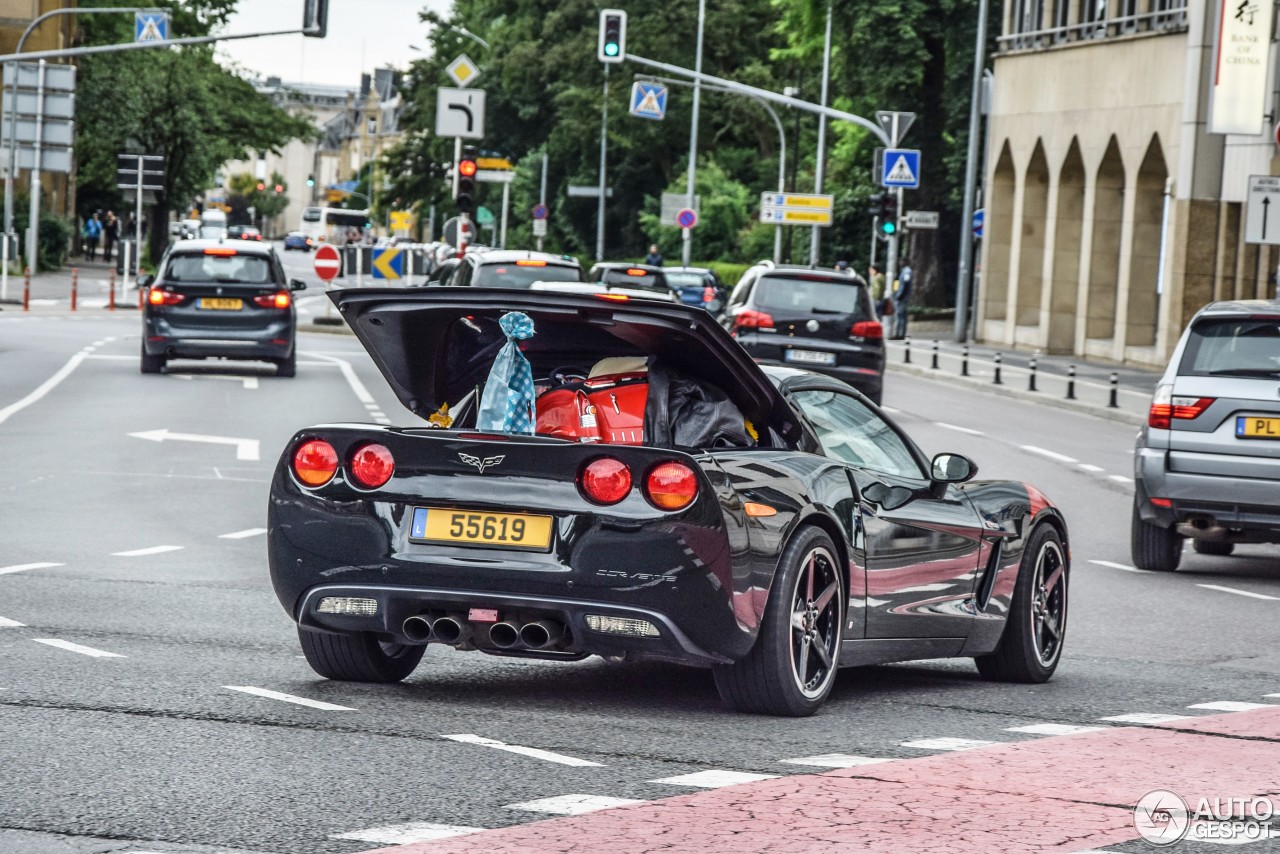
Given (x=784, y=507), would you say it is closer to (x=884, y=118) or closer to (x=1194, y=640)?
(x=1194, y=640)

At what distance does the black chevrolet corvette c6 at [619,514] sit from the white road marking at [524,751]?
46cm

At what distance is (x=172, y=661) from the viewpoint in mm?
8633

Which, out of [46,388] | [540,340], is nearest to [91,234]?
[46,388]

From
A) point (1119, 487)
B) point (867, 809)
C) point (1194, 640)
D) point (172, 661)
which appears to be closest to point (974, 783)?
point (867, 809)

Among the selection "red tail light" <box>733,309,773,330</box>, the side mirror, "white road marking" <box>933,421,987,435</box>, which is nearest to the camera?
the side mirror

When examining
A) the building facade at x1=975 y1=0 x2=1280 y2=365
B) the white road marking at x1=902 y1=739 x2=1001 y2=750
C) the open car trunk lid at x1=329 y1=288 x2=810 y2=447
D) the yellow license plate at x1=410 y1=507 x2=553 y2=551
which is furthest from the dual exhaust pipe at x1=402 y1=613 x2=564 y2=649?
the building facade at x1=975 y1=0 x2=1280 y2=365

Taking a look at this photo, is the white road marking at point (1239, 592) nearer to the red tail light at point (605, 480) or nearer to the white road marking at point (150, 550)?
the white road marking at point (150, 550)

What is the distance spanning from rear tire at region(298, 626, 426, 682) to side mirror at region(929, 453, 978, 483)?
6.63ft

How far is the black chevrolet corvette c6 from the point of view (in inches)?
289

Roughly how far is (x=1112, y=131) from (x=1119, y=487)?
2751cm

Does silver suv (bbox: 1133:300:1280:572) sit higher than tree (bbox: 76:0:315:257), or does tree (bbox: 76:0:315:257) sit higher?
tree (bbox: 76:0:315:257)

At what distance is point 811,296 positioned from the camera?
27.6m

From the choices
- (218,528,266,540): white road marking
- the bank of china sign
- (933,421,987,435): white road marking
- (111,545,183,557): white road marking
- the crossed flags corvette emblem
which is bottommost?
(933,421,987,435): white road marking

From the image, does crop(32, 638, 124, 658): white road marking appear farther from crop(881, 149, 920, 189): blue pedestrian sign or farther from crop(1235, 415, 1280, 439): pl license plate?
crop(881, 149, 920, 189): blue pedestrian sign
